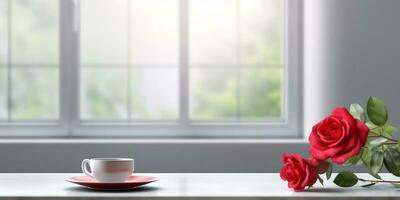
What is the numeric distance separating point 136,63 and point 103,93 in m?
0.26


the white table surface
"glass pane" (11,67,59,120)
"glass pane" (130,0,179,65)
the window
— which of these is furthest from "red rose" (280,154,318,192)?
"glass pane" (11,67,59,120)

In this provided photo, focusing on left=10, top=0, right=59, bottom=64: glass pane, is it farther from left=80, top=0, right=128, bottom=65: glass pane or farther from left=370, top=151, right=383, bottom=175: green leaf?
left=370, top=151, right=383, bottom=175: green leaf

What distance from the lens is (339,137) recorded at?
1926 mm

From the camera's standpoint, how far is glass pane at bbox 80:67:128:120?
464 cm

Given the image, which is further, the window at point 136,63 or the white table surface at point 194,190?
the window at point 136,63

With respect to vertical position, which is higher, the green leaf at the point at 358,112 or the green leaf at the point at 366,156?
the green leaf at the point at 358,112

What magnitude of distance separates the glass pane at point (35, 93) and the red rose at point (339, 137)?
2905 millimetres

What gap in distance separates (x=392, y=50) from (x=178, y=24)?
3.95ft

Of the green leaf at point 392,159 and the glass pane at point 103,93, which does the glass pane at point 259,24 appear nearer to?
the glass pane at point 103,93

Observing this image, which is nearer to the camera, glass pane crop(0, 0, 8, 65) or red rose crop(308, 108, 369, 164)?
red rose crop(308, 108, 369, 164)

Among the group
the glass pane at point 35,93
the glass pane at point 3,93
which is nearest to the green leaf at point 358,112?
the glass pane at point 35,93

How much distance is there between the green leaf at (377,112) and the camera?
2006 millimetres

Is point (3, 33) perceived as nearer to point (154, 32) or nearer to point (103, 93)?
point (103, 93)

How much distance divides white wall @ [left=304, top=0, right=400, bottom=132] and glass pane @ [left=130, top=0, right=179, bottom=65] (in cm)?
89
